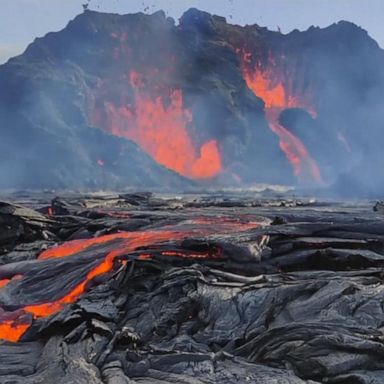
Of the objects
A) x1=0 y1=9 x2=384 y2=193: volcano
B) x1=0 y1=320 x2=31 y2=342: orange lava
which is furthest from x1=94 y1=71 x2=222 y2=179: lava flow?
x1=0 y1=320 x2=31 y2=342: orange lava

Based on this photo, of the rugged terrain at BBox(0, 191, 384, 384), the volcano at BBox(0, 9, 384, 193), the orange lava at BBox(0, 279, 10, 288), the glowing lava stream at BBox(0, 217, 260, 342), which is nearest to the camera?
the rugged terrain at BBox(0, 191, 384, 384)

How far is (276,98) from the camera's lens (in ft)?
373

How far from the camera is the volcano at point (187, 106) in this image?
79.2 metres

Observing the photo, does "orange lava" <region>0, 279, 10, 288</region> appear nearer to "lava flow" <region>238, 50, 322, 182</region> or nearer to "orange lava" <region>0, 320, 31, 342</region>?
"orange lava" <region>0, 320, 31, 342</region>

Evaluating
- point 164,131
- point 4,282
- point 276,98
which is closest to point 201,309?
point 4,282

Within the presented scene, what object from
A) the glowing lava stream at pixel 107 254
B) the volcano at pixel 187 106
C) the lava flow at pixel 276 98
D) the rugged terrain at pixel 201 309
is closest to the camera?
the rugged terrain at pixel 201 309

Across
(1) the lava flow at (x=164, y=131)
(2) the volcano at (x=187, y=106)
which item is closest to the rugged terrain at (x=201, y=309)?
(2) the volcano at (x=187, y=106)

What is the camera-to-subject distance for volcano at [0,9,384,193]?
79.2 meters

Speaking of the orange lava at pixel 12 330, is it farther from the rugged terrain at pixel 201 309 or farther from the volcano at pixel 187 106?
the volcano at pixel 187 106

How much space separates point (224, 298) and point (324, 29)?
429 ft

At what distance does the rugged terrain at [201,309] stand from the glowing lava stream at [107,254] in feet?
0.12

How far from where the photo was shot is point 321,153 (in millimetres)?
105625

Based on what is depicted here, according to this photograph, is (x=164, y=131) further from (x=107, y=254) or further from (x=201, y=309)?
(x=201, y=309)

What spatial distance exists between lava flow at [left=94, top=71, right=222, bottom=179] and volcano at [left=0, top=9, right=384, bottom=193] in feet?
0.65
